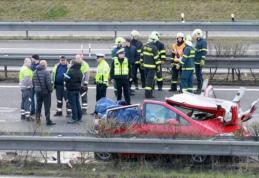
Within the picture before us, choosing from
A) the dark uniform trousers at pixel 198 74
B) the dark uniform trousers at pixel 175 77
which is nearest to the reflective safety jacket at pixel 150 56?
the dark uniform trousers at pixel 175 77

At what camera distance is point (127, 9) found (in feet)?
103

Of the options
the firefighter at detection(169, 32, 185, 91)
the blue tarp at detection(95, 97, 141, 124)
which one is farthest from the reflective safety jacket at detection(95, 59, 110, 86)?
the firefighter at detection(169, 32, 185, 91)

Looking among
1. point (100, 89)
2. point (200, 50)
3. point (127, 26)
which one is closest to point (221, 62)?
point (200, 50)

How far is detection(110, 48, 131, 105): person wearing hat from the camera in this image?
17344 mm

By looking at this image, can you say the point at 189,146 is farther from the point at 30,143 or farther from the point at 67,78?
the point at 67,78

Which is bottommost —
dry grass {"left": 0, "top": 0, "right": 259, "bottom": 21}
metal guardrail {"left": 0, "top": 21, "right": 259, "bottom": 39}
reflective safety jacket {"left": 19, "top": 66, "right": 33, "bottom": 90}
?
reflective safety jacket {"left": 19, "top": 66, "right": 33, "bottom": 90}

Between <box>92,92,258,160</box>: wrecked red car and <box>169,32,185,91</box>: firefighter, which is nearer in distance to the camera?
<box>92,92,258,160</box>: wrecked red car

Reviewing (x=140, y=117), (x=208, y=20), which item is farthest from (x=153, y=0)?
(x=140, y=117)

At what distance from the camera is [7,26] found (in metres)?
28.3

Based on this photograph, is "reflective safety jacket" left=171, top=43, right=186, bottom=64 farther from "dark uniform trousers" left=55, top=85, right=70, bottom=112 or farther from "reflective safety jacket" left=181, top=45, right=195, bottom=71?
"dark uniform trousers" left=55, top=85, right=70, bottom=112

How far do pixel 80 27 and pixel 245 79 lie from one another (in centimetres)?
871

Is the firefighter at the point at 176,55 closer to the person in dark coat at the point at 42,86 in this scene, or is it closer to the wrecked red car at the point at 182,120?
the person in dark coat at the point at 42,86

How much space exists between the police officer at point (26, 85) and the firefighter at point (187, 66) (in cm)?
386

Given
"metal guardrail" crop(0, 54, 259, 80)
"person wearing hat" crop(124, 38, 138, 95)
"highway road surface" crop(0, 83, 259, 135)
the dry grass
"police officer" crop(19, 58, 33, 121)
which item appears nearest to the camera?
"highway road surface" crop(0, 83, 259, 135)
